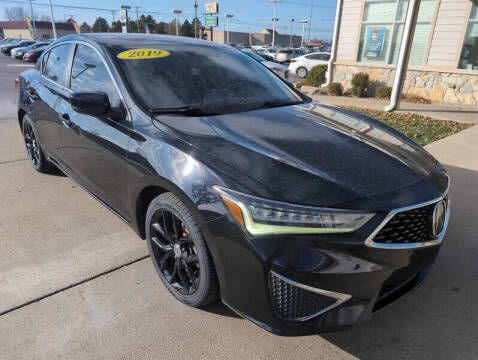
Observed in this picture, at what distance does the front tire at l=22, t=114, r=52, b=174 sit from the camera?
4234 mm

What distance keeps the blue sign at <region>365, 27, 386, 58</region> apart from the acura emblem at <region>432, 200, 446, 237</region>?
39.5 feet

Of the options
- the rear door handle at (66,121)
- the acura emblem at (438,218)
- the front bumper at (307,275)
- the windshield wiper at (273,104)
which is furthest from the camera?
the rear door handle at (66,121)

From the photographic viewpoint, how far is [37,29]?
81.5m

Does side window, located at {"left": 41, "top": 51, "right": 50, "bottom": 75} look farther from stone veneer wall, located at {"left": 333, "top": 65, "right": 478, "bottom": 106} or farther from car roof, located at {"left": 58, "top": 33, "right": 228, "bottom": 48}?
stone veneer wall, located at {"left": 333, "top": 65, "right": 478, "bottom": 106}

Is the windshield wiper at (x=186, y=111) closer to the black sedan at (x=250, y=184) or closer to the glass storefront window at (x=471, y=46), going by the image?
A: the black sedan at (x=250, y=184)

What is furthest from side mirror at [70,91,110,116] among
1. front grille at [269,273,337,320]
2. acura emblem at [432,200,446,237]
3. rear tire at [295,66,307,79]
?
rear tire at [295,66,307,79]

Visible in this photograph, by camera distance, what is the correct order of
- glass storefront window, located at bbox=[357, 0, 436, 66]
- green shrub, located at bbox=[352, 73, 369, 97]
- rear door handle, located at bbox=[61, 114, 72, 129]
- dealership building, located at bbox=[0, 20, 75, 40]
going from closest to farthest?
rear door handle, located at bbox=[61, 114, 72, 129], glass storefront window, located at bbox=[357, 0, 436, 66], green shrub, located at bbox=[352, 73, 369, 97], dealership building, located at bbox=[0, 20, 75, 40]

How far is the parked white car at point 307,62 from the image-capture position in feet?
68.1

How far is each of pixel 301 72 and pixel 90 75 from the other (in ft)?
64.6

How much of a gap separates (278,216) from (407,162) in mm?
1007

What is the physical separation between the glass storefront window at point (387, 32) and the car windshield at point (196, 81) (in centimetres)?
1029

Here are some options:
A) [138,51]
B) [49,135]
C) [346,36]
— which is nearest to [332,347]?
[138,51]

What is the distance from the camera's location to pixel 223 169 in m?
1.86

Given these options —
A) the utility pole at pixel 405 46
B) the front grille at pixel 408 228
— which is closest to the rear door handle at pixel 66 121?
the front grille at pixel 408 228
